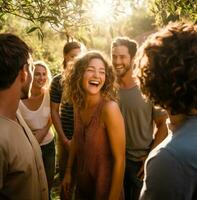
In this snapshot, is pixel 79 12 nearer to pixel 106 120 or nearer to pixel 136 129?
pixel 106 120

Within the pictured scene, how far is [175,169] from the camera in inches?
70.2

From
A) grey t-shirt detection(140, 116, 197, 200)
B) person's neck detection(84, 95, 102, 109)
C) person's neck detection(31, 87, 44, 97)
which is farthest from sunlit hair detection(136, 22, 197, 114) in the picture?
person's neck detection(31, 87, 44, 97)

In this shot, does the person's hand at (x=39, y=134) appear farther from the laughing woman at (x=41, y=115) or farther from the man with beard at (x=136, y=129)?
the man with beard at (x=136, y=129)

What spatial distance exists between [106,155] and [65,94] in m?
1.01

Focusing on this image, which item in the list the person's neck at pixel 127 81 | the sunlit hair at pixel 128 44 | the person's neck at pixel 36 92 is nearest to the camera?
the person's neck at pixel 127 81

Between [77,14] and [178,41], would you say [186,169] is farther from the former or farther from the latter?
[77,14]

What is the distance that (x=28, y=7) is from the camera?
12.8 ft

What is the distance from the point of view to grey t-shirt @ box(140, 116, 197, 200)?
1780 millimetres

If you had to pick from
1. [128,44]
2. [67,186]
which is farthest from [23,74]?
[128,44]

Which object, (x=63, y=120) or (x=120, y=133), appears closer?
(x=120, y=133)

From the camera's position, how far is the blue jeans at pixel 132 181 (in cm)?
426

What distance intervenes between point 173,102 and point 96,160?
1.66 metres

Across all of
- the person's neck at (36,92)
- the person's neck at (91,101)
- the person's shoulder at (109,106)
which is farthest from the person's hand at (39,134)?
the person's shoulder at (109,106)

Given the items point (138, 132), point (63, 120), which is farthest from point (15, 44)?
point (63, 120)
